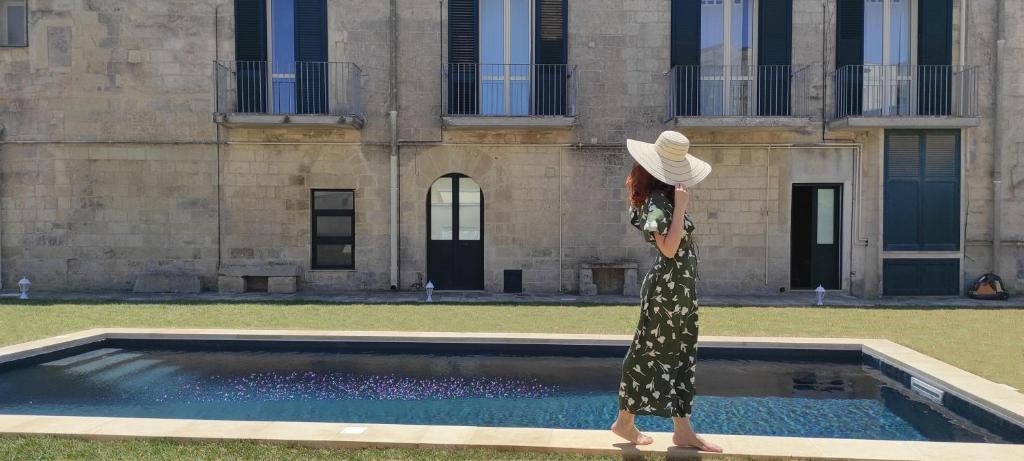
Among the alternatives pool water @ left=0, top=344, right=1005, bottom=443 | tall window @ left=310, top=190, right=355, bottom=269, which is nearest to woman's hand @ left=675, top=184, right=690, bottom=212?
pool water @ left=0, top=344, right=1005, bottom=443

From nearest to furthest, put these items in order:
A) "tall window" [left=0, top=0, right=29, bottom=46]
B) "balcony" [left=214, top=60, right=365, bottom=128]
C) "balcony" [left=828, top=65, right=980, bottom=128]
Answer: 1. "balcony" [left=828, top=65, right=980, bottom=128]
2. "balcony" [left=214, top=60, right=365, bottom=128]
3. "tall window" [left=0, top=0, right=29, bottom=46]

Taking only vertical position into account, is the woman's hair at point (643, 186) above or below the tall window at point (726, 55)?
below

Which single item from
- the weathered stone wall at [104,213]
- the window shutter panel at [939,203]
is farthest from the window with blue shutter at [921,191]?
the weathered stone wall at [104,213]

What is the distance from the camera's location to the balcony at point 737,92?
1312 centimetres

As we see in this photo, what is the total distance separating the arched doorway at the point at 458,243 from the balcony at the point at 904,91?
7.24 meters

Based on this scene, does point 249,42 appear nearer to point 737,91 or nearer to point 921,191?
point 737,91

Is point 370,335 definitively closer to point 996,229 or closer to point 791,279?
point 791,279

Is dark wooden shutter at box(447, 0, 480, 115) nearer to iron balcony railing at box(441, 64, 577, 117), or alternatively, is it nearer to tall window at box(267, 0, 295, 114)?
iron balcony railing at box(441, 64, 577, 117)

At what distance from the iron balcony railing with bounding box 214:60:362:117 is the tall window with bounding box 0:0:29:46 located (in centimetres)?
411

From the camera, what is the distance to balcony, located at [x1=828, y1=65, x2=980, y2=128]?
1292 cm

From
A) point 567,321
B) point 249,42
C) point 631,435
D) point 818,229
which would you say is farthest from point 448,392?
point 818,229

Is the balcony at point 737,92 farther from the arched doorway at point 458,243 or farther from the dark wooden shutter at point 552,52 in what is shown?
the arched doorway at point 458,243

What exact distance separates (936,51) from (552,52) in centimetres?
762

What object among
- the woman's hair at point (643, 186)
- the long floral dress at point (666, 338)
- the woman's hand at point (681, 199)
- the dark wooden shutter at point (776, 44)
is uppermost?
the dark wooden shutter at point (776, 44)
